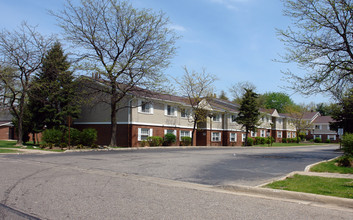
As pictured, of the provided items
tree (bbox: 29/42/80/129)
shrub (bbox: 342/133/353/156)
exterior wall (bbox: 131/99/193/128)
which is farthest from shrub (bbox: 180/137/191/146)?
shrub (bbox: 342/133/353/156)

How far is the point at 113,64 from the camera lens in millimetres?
27516

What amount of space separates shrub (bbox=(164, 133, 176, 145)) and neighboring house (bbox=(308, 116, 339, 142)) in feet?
202

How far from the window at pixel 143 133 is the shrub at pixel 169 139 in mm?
2288

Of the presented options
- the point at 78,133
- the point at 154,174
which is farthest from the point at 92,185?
the point at 78,133

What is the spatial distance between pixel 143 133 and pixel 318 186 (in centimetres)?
2539

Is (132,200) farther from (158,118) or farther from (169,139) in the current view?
(169,139)

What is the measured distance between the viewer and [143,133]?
3344 centimetres

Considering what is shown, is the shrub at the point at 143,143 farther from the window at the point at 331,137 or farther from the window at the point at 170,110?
the window at the point at 331,137

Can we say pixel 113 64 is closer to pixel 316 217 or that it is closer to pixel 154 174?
pixel 154 174

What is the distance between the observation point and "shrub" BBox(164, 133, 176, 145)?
35.6 metres

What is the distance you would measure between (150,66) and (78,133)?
8.72 meters

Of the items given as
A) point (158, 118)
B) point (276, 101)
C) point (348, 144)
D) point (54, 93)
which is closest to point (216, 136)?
point (158, 118)

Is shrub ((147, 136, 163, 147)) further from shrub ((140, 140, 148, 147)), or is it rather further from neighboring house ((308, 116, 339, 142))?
neighboring house ((308, 116, 339, 142))

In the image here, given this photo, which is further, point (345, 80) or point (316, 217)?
point (345, 80)
